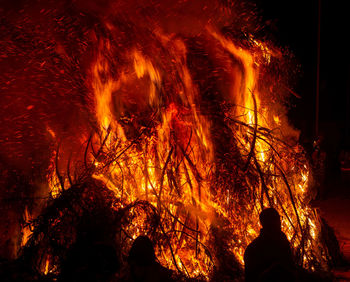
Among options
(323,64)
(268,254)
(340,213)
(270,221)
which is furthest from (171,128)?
(323,64)

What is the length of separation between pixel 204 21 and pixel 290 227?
3.13m

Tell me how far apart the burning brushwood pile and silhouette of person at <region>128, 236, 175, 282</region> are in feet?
3.25

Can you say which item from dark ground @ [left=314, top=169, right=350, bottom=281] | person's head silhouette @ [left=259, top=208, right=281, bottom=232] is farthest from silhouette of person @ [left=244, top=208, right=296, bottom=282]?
dark ground @ [left=314, top=169, right=350, bottom=281]

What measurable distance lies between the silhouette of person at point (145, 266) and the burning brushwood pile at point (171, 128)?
991 mm

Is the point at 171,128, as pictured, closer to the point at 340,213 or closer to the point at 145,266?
the point at 145,266

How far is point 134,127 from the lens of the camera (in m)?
5.00

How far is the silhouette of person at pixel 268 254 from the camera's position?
3.32 m

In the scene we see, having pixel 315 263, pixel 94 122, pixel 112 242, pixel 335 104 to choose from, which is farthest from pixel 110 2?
pixel 335 104

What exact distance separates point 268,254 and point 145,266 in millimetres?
1196

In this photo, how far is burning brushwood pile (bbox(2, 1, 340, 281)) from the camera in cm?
460

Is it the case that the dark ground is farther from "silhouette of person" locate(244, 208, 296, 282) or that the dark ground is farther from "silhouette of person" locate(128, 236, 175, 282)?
"silhouette of person" locate(128, 236, 175, 282)

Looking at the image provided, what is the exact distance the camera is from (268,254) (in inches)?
138

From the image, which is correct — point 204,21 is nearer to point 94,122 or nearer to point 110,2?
point 110,2

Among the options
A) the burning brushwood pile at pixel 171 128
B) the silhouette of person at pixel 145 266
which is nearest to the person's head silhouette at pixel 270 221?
the burning brushwood pile at pixel 171 128
